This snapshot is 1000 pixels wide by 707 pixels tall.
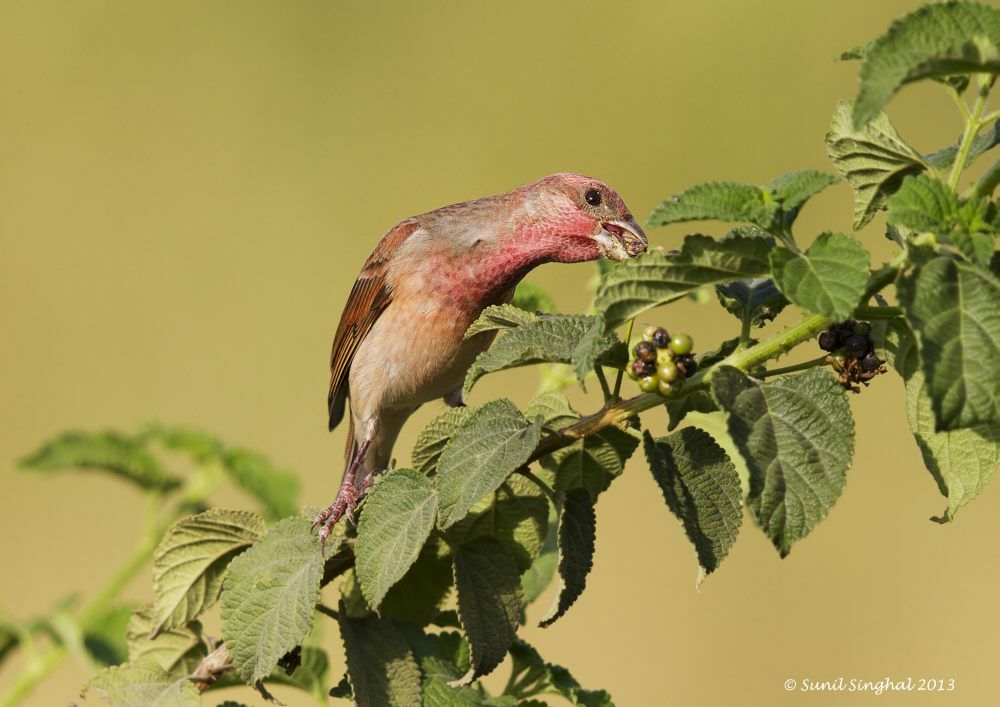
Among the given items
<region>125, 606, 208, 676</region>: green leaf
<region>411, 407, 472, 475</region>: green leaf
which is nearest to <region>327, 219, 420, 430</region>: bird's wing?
<region>125, 606, 208, 676</region>: green leaf

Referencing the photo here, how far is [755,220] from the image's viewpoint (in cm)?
154

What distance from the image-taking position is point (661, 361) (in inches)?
66.1

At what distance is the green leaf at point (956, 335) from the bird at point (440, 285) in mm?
1757

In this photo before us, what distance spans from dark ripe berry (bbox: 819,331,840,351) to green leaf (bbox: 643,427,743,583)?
0.23 meters

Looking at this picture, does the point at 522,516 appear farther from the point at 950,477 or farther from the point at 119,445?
the point at 119,445

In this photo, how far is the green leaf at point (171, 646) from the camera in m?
2.16

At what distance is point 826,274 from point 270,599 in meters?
1.04

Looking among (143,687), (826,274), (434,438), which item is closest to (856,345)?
(826,274)

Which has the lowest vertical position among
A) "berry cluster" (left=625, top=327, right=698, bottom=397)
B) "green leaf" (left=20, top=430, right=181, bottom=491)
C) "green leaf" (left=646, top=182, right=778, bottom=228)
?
"berry cluster" (left=625, top=327, right=698, bottom=397)

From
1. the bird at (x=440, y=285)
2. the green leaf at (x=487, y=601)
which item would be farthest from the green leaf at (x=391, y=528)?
the bird at (x=440, y=285)

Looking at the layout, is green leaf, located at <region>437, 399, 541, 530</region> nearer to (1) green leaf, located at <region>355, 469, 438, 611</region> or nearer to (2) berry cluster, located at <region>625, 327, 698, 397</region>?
(1) green leaf, located at <region>355, 469, 438, 611</region>

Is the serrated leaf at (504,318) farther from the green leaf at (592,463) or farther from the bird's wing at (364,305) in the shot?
the bird's wing at (364,305)

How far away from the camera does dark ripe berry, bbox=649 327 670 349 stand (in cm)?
167

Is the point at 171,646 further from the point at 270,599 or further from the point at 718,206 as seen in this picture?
the point at 718,206
